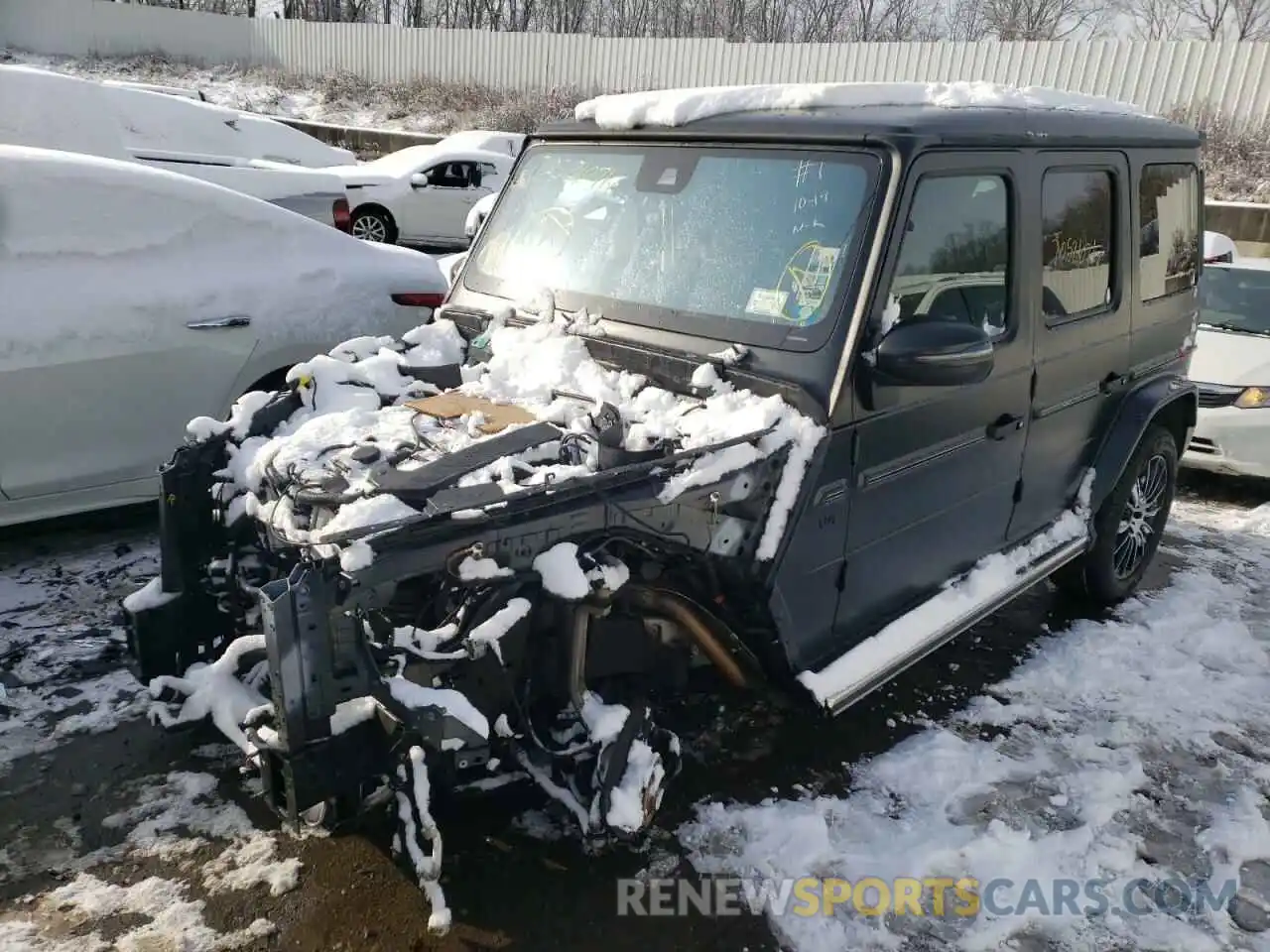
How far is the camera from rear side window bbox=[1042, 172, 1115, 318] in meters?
3.74

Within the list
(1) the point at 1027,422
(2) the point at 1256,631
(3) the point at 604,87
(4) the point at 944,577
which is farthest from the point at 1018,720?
(3) the point at 604,87

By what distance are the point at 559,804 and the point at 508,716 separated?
0.36 meters

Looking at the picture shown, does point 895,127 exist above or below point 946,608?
above

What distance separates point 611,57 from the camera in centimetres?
2462

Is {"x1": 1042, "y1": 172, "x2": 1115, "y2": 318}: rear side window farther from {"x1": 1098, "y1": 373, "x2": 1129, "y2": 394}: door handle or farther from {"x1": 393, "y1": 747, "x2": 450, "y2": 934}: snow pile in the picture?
{"x1": 393, "y1": 747, "x2": 450, "y2": 934}: snow pile

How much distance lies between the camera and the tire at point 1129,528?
460 centimetres

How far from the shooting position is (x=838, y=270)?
3033mm

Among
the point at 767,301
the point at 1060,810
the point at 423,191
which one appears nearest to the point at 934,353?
the point at 767,301

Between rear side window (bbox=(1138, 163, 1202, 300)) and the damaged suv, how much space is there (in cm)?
15

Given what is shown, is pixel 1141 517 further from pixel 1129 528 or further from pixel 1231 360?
pixel 1231 360

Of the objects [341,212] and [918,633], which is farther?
[341,212]

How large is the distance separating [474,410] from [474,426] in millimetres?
164

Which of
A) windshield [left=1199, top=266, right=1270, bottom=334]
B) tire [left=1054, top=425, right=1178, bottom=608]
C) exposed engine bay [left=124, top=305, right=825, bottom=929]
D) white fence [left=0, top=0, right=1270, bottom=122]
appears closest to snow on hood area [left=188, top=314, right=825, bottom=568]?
exposed engine bay [left=124, top=305, right=825, bottom=929]

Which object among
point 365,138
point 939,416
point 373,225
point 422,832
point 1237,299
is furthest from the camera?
point 365,138
